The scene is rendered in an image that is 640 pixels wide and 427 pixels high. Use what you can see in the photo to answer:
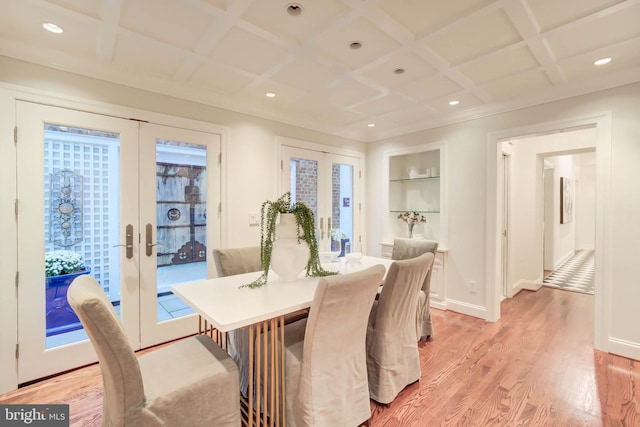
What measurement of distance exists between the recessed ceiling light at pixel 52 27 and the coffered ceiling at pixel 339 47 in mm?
39

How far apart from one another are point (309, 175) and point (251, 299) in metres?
2.53

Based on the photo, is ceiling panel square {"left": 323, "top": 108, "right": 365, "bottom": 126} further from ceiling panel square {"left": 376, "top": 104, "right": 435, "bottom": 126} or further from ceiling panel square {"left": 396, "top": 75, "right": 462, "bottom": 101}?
ceiling panel square {"left": 396, "top": 75, "right": 462, "bottom": 101}

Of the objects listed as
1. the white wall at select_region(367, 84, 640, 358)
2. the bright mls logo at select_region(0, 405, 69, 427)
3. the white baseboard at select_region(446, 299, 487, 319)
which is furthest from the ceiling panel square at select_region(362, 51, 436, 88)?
the bright mls logo at select_region(0, 405, 69, 427)

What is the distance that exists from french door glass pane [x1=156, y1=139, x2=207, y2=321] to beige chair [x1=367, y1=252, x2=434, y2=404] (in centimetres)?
194

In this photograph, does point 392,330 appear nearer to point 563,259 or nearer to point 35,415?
point 35,415

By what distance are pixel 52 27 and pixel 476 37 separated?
2842 millimetres

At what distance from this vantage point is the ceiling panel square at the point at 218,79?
2.49 metres

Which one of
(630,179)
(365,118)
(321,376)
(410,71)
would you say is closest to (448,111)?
(365,118)

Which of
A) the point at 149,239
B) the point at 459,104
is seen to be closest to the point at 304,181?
the point at 149,239

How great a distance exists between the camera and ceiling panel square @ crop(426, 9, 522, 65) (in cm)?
183

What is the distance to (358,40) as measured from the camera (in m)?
2.05

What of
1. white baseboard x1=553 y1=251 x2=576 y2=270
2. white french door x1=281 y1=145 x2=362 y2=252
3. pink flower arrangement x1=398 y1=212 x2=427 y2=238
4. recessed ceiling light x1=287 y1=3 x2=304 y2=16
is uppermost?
recessed ceiling light x1=287 y1=3 x2=304 y2=16

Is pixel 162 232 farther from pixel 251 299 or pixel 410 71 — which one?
pixel 410 71

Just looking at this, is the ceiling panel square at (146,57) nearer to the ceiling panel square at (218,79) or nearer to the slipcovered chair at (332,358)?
the ceiling panel square at (218,79)
